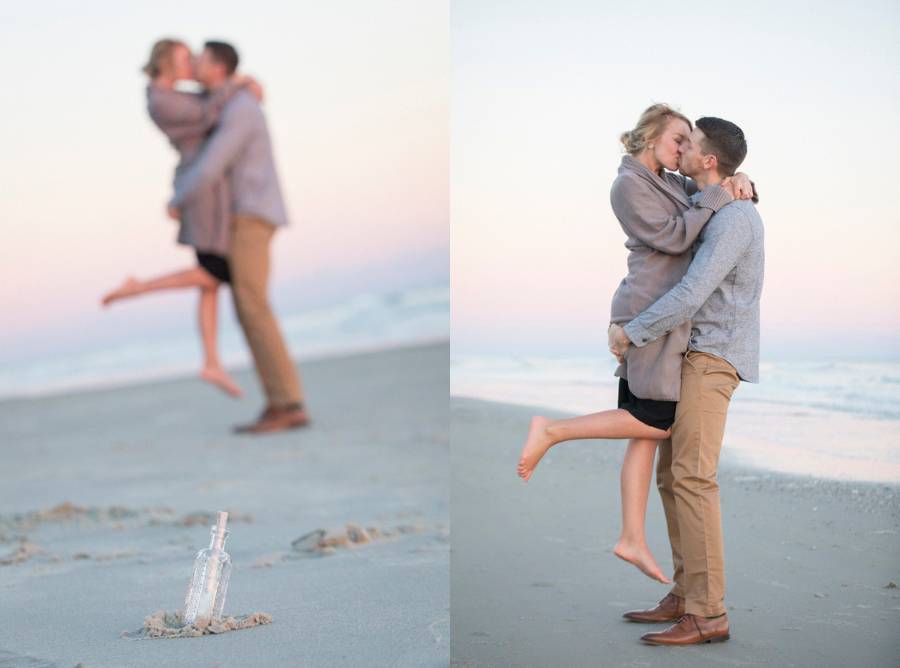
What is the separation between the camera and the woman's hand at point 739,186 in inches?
98.3

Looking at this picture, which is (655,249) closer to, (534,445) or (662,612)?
(534,445)

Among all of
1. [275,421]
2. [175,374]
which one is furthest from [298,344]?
[275,421]

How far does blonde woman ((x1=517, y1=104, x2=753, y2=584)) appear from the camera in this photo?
2.50m

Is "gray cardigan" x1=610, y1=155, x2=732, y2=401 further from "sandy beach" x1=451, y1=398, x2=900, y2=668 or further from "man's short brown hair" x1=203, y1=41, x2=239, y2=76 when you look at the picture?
"man's short brown hair" x1=203, y1=41, x2=239, y2=76

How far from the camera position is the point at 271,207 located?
6.29 metres

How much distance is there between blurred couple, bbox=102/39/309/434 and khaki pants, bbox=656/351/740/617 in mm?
3879

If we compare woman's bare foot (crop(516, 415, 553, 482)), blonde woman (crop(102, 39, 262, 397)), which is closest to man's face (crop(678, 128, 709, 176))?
woman's bare foot (crop(516, 415, 553, 482))

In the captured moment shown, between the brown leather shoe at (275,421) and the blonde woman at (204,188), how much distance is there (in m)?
0.25

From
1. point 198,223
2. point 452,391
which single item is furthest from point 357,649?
point 198,223

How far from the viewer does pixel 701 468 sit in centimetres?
251

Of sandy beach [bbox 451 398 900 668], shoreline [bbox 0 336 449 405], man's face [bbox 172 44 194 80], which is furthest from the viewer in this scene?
shoreline [bbox 0 336 449 405]

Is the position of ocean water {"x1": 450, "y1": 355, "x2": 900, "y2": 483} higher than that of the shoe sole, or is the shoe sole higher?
ocean water {"x1": 450, "y1": 355, "x2": 900, "y2": 483}

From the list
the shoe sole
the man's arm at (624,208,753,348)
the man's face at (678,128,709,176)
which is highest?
the man's face at (678,128,709,176)

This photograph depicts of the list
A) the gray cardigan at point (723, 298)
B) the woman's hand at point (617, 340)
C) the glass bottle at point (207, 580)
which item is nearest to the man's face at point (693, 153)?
the gray cardigan at point (723, 298)
